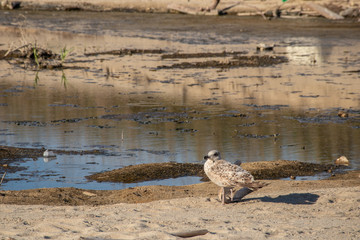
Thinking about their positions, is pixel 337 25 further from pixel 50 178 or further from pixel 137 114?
pixel 50 178

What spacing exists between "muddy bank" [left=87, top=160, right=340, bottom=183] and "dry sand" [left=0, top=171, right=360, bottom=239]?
1032mm

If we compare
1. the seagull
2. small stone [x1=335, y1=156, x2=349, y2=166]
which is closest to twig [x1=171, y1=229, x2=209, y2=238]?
the seagull

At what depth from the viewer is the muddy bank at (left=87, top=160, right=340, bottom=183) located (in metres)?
10.3

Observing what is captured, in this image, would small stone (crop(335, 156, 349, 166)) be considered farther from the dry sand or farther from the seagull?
the seagull

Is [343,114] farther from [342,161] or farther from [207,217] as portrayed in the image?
[207,217]

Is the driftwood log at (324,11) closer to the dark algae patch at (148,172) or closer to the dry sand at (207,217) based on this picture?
the dark algae patch at (148,172)

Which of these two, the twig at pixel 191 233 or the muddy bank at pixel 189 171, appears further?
the muddy bank at pixel 189 171

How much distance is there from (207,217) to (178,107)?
A: 8.93 m

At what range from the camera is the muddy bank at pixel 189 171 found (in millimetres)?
10336

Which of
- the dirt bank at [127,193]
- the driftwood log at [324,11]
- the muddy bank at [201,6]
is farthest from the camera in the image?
the muddy bank at [201,6]

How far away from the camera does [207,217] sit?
7520 mm

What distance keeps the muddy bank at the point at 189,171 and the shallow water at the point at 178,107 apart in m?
0.24

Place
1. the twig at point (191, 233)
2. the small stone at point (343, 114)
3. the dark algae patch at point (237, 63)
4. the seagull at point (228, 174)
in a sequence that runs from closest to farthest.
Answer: the twig at point (191, 233) < the seagull at point (228, 174) < the small stone at point (343, 114) < the dark algae patch at point (237, 63)

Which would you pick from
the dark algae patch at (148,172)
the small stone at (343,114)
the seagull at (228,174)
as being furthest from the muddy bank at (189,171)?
the small stone at (343,114)
